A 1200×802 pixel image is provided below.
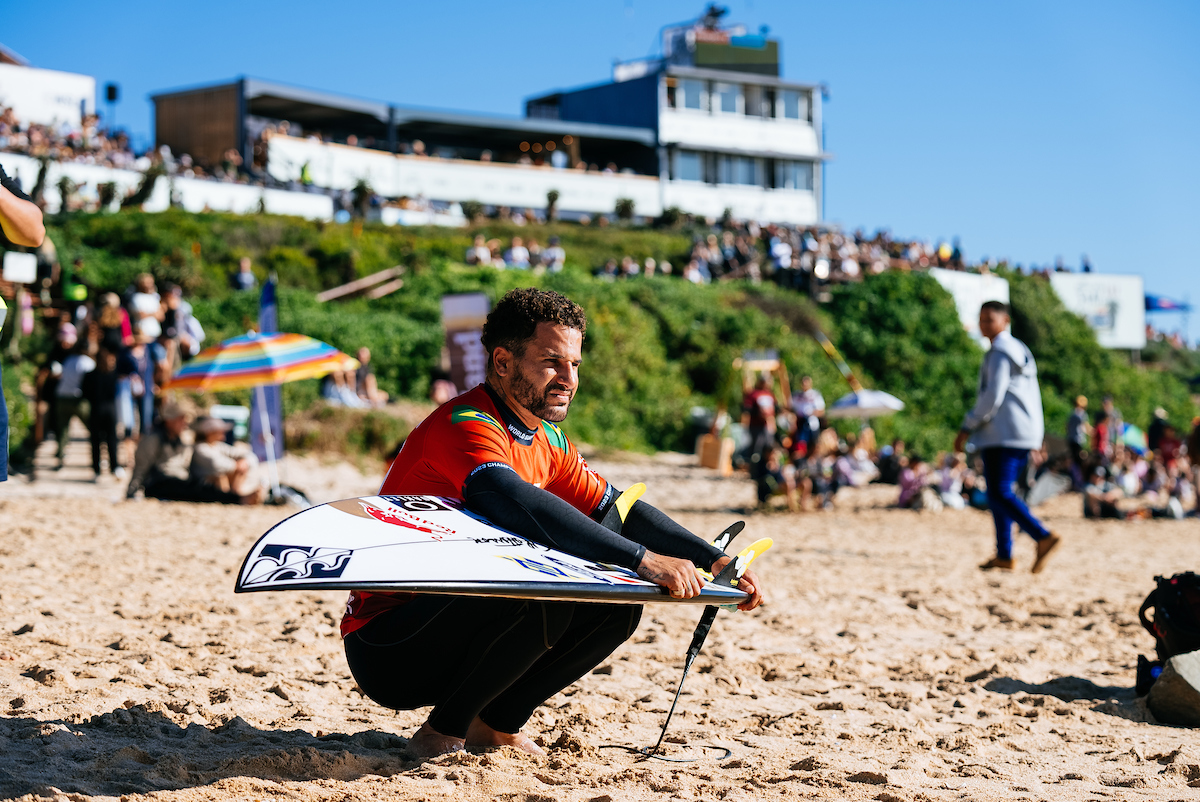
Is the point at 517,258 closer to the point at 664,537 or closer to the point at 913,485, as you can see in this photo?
the point at 913,485

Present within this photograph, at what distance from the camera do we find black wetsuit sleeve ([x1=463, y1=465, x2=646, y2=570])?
110 inches

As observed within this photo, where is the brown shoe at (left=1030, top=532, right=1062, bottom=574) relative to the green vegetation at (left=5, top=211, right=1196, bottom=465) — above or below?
below

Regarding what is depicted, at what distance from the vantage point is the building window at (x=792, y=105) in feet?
162

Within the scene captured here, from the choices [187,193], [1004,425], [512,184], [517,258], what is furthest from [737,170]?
[1004,425]

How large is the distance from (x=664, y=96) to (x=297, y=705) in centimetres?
4534

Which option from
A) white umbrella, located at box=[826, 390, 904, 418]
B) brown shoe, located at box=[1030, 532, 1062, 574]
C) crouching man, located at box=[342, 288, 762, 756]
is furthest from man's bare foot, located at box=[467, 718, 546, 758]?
white umbrella, located at box=[826, 390, 904, 418]

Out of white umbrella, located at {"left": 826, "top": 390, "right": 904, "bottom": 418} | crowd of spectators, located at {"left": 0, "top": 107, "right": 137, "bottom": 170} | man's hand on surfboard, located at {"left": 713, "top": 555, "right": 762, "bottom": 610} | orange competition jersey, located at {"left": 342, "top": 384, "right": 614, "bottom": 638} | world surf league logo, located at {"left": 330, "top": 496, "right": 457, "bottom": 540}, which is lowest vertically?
white umbrella, located at {"left": 826, "top": 390, "right": 904, "bottom": 418}

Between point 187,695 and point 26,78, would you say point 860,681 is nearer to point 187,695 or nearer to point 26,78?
point 187,695

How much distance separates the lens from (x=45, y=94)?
3216 centimetres

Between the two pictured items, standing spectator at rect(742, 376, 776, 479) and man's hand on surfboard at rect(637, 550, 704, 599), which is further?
standing spectator at rect(742, 376, 776, 479)

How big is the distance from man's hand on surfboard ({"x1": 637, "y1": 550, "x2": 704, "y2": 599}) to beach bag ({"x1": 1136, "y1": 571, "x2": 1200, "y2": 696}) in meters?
2.44

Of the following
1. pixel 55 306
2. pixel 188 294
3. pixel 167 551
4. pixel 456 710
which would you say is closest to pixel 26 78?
pixel 188 294

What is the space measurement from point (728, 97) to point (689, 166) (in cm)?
472

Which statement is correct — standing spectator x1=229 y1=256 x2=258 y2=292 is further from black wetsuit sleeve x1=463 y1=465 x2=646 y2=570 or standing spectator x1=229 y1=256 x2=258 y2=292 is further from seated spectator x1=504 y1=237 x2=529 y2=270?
black wetsuit sleeve x1=463 y1=465 x2=646 y2=570
